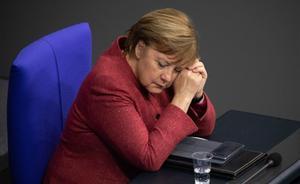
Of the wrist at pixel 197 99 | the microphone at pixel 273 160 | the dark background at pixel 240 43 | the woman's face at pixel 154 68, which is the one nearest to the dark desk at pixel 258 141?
the microphone at pixel 273 160

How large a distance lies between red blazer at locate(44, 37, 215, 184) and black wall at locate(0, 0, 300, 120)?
61.2 inches

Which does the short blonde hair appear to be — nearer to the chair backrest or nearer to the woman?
the woman

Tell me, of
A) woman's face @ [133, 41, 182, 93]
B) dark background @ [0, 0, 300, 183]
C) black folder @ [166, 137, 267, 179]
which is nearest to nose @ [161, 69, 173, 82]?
woman's face @ [133, 41, 182, 93]

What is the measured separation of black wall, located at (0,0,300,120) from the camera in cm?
380

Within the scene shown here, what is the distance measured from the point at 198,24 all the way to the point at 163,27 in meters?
1.78

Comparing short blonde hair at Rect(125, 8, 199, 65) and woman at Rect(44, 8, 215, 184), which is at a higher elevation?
short blonde hair at Rect(125, 8, 199, 65)

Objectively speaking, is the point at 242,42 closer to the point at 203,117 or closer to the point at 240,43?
the point at 240,43

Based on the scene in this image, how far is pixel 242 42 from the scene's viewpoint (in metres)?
3.91

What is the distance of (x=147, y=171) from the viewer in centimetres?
216

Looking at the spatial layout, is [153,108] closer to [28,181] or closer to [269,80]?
[28,181]

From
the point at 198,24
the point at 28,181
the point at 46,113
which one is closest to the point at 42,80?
the point at 46,113

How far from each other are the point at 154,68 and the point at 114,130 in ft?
0.81

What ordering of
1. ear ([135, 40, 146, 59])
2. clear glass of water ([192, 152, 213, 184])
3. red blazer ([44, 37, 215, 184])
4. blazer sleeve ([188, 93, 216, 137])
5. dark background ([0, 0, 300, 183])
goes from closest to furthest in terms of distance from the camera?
clear glass of water ([192, 152, 213, 184])
red blazer ([44, 37, 215, 184])
ear ([135, 40, 146, 59])
blazer sleeve ([188, 93, 216, 137])
dark background ([0, 0, 300, 183])

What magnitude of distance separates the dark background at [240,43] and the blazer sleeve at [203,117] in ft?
4.43
